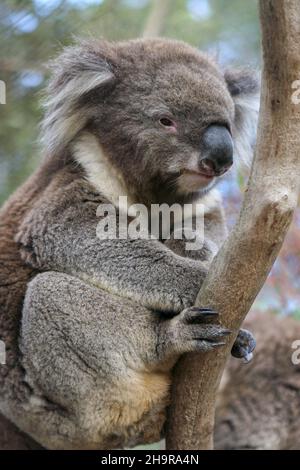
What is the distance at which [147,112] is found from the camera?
446 centimetres

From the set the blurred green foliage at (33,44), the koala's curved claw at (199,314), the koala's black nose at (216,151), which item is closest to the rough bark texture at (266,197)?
the koala's curved claw at (199,314)

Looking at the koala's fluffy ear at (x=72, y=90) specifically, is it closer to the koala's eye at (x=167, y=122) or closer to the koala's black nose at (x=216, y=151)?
the koala's eye at (x=167, y=122)

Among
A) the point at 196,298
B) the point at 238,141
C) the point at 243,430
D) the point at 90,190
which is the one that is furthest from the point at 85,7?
the point at 243,430

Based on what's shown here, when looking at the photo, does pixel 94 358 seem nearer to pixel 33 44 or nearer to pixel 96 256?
pixel 96 256

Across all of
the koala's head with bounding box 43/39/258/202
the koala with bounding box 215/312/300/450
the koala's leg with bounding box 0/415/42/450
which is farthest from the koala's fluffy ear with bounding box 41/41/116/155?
the koala with bounding box 215/312/300/450

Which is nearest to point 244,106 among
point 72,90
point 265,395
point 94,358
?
point 72,90

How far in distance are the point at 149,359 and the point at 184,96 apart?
5.35 feet

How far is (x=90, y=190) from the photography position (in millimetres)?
4414

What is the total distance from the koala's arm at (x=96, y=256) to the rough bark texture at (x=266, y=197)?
32 cm

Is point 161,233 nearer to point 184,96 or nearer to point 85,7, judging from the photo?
point 184,96

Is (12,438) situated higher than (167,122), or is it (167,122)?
(167,122)

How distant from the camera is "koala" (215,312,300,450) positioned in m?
7.22

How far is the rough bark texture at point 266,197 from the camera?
3.11m

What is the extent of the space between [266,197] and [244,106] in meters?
1.90
